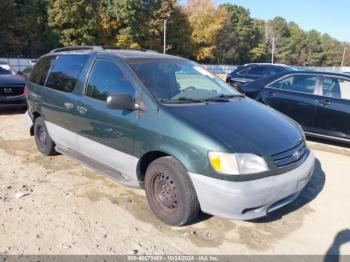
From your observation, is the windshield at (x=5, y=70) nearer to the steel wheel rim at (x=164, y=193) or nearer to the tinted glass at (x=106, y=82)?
the tinted glass at (x=106, y=82)

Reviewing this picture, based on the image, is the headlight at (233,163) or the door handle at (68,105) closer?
the headlight at (233,163)

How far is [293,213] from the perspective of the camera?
4.06 m

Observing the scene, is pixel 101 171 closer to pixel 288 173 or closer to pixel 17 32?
pixel 288 173

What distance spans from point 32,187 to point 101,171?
102cm

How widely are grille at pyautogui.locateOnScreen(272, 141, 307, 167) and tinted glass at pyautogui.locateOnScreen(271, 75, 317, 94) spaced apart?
3762 millimetres

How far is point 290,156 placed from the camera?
356 cm

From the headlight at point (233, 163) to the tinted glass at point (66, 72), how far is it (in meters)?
2.46

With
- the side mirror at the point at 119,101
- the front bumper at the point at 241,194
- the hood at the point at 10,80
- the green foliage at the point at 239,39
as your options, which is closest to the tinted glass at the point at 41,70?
the side mirror at the point at 119,101

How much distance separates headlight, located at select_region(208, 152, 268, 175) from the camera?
317cm

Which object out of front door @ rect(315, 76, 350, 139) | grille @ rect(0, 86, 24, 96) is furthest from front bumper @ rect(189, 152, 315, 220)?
grille @ rect(0, 86, 24, 96)

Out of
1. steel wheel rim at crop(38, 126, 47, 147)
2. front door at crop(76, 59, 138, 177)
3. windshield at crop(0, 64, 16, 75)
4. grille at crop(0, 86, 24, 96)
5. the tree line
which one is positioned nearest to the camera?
front door at crop(76, 59, 138, 177)

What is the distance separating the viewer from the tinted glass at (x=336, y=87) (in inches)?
269

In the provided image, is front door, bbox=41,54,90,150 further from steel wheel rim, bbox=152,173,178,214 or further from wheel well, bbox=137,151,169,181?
steel wheel rim, bbox=152,173,178,214

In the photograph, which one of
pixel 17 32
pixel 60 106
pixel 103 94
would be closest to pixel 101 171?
pixel 103 94
